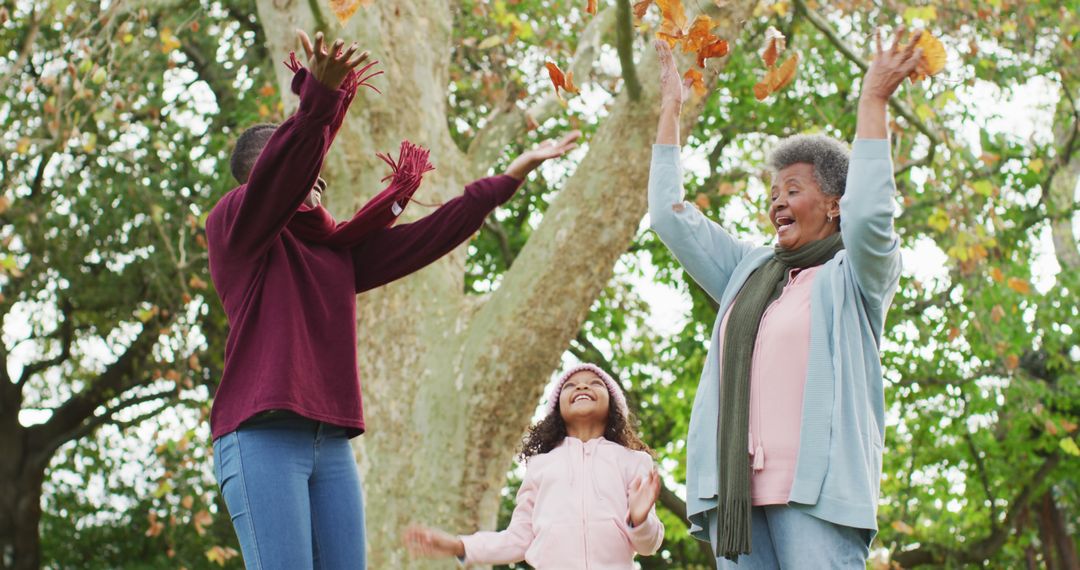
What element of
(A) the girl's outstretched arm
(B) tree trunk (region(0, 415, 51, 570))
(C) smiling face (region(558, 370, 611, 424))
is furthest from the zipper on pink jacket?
(B) tree trunk (region(0, 415, 51, 570))

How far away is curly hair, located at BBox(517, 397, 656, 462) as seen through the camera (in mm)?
4219

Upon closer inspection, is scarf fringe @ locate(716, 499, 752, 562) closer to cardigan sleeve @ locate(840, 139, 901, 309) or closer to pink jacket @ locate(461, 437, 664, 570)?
cardigan sleeve @ locate(840, 139, 901, 309)

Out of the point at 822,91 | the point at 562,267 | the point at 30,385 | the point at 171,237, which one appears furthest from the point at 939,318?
the point at 30,385

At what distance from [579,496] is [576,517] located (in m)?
0.07

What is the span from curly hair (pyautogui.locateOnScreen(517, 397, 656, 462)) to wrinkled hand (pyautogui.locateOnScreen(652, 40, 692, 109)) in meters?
1.49

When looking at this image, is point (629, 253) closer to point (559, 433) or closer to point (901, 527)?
point (901, 527)

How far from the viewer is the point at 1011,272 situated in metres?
9.95

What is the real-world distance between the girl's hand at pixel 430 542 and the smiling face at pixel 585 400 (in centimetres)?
71

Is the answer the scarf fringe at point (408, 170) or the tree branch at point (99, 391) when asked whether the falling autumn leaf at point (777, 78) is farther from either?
the tree branch at point (99, 391)

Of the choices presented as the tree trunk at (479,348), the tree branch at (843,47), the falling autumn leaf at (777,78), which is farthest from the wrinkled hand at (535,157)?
the tree branch at (843,47)

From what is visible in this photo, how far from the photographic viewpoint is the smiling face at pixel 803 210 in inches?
111

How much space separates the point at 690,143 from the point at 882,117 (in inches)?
393

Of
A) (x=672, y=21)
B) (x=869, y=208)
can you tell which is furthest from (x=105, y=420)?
(x=869, y=208)

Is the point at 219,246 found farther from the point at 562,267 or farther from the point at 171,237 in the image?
the point at 171,237
